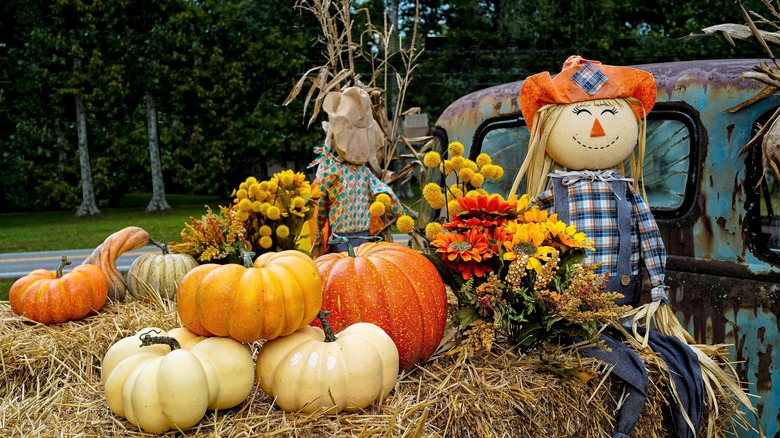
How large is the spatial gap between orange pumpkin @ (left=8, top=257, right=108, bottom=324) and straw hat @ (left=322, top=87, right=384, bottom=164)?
1713mm

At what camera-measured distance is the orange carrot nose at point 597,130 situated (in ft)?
9.80

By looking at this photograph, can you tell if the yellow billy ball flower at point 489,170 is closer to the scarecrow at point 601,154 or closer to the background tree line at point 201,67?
the scarecrow at point 601,154

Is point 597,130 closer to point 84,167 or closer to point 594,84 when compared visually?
point 594,84

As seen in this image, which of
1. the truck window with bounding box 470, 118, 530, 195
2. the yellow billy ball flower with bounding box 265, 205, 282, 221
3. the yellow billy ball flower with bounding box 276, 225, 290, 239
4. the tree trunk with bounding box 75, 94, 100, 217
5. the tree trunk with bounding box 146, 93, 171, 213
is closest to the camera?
the yellow billy ball flower with bounding box 265, 205, 282, 221

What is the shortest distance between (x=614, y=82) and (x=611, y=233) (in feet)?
2.22

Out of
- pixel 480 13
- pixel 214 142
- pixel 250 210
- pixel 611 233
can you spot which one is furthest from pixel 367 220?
pixel 480 13

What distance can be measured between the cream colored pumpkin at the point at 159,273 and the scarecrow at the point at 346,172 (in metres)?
0.89

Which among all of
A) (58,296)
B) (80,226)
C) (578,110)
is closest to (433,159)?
(578,110)

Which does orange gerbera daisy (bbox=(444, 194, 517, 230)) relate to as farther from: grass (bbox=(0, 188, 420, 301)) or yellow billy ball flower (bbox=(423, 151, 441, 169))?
grass (bbox=(0, 188, 420, 301))

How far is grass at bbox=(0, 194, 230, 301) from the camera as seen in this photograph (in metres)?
14.3

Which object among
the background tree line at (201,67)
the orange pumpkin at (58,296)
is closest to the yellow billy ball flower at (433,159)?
the orange pumpkin at (58,296)

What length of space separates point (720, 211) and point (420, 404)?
→ 199 centimetres

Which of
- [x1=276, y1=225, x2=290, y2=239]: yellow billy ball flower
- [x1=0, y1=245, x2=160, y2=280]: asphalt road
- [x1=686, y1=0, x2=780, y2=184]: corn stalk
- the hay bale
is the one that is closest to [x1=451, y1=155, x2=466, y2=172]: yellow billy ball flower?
the hay bale

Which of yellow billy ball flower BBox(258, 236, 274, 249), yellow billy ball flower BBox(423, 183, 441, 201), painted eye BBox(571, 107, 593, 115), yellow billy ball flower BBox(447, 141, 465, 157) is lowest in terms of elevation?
yellow billy ball flower BBox(258, 236, 274, 249)
